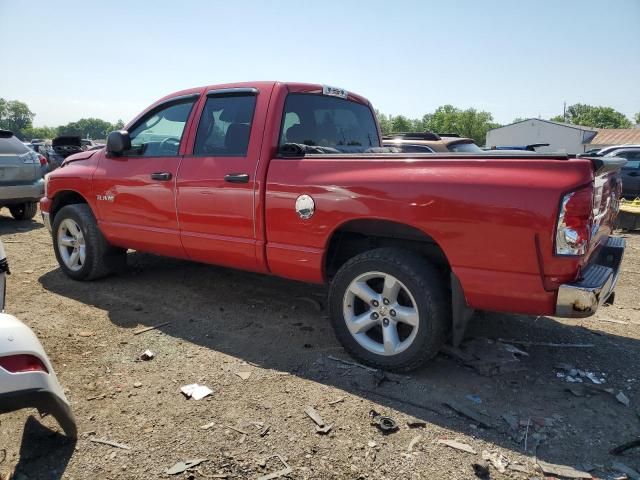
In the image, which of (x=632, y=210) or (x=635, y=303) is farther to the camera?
(x=632, y=210)

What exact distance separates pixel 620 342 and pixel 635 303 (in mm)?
1241

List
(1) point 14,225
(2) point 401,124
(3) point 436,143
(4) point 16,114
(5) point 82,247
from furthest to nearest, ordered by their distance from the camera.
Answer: (4) point 16,114 < (2) point 401,124 < (3) point 436,143 < (1) point 14,225 < (5) point 82,247

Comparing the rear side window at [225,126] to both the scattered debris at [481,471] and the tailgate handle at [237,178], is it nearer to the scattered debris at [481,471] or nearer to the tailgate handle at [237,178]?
the tailgate handle at [237,178]

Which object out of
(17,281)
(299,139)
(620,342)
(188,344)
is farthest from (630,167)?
(17,281)

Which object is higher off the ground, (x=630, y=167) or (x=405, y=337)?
(x=630, y=167)

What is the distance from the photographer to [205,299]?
15.6 feet

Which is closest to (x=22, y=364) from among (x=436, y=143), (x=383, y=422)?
(x=383, y=422)

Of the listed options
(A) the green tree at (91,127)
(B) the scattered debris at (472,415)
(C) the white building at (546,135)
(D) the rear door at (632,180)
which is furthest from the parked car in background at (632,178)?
(A) the green tree at (91,127)

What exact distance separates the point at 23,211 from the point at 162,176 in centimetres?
649

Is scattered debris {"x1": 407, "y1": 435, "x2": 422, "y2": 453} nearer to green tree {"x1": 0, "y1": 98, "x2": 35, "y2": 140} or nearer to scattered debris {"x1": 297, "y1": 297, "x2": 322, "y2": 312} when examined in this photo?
scattered debris {"x1": 297, "y1": 297, "x2": 322, "y2": 312}

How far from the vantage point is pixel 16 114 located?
148625 millimetres

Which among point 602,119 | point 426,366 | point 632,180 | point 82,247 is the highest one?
point 602,119

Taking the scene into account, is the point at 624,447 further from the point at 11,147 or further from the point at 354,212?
the point at 11,147

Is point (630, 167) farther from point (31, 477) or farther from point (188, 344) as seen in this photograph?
point (31, 477)
